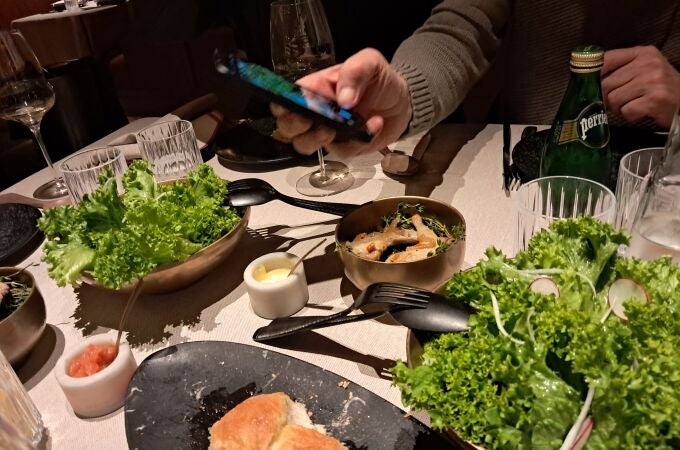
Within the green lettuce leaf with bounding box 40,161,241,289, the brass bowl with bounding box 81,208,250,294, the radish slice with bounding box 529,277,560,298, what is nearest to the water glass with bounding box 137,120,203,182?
the green lettuce leaf with bounding box 40,161,241,289

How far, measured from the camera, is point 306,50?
1586 millimetres

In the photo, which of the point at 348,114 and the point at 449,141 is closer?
the point at 348,114

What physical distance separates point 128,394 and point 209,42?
4315 millimetres

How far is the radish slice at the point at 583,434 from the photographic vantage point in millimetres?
530

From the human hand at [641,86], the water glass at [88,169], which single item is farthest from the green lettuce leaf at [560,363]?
the water glass at [88,169]

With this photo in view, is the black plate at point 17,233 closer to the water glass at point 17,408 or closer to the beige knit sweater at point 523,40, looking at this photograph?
the water glass at point 17,408

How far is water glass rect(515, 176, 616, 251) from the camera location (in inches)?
35.0

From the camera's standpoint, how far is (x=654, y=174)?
2.81 feet

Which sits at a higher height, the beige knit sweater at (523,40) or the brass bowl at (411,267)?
the beige knit sweater at (523,40)

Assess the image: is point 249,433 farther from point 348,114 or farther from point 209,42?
point 209,42

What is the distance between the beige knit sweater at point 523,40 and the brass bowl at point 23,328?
106cm

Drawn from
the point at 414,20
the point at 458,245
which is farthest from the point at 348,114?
the point at 414,20

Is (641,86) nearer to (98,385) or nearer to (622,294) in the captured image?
(622,294)

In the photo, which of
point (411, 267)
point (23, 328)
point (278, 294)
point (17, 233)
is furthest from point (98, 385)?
point (17, 233)
